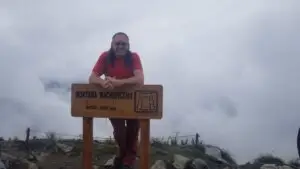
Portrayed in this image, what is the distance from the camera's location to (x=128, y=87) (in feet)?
20.4

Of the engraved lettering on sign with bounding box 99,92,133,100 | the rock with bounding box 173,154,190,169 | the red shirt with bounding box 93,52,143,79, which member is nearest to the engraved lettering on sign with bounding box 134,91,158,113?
the engraved lettering on sign with bounding box 99,92,133,100

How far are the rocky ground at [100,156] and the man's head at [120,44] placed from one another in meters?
2.90

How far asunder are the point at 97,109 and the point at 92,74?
1.94ft

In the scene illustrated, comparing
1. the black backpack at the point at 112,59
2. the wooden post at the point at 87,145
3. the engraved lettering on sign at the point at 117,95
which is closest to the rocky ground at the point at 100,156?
the wooden post at the point at 87,145

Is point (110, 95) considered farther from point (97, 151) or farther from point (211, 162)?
point (211, 162)

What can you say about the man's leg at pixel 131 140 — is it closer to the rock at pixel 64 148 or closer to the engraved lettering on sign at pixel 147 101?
the engraved lettering on sign at pixel 147 101

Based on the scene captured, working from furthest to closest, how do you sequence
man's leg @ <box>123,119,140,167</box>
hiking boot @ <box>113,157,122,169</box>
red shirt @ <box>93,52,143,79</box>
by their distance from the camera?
hiking boot @ <box>113,157,122,169</box> < man's leg @ <box>123,119,140,167</box> < red shirt @ <box>93,52,143,79</box>

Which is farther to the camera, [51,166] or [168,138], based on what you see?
[168,138]

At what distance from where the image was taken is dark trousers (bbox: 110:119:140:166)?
6852 mm

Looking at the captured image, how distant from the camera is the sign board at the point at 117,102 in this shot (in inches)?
240

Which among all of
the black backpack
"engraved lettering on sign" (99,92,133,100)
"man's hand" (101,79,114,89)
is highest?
the black backpack

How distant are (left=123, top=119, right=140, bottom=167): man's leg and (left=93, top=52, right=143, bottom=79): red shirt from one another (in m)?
0.65

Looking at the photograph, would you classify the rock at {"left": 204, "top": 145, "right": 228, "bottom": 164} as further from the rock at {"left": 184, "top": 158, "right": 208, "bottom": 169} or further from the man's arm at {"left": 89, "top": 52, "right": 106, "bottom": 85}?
the man's arm at {"left": 89, "top": 52, "right": 106, "bottom": 85}

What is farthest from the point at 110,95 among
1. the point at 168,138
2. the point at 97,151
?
the point at 168,138
